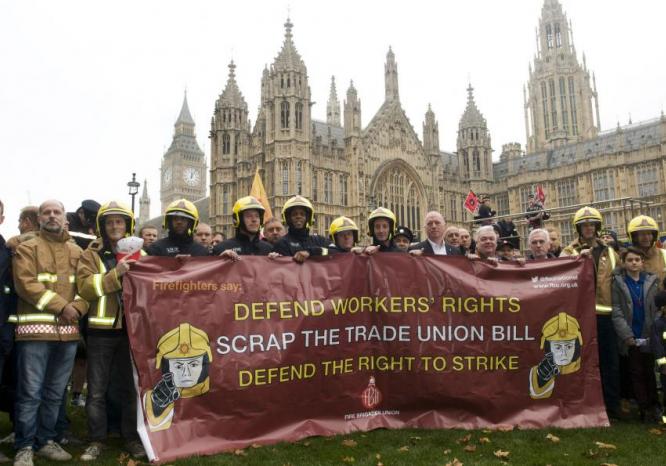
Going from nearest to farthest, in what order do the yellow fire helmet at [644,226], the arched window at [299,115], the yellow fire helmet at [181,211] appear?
the yellow fire helmet at [181,211], the yellow fire helmet at [644,226], the arched window at [299,115]

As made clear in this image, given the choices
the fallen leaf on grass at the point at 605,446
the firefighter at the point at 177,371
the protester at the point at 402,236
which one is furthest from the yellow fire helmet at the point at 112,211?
the fallen leaf on grass at the point at 605,446

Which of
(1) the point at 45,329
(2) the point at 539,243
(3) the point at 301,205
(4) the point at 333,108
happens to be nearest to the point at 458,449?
(2) the point at 539,243

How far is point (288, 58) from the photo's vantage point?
44781 millimetres

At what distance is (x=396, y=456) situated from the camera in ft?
18.5

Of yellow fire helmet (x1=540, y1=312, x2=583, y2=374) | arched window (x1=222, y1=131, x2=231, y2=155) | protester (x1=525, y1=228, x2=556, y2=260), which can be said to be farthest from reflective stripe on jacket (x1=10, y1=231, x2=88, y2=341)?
arched window (x1=222, y1=131, x2=231, y2=155)

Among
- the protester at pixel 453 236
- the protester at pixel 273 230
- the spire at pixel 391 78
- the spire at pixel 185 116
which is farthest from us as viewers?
the spire at pixel 185 116

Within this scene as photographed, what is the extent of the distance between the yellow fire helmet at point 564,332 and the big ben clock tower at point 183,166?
121604 millimetres

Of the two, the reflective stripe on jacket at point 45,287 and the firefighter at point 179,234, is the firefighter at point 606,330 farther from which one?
the reflective stripe on jacket at point 45,287

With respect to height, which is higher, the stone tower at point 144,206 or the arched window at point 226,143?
the stone tower at point 144,206

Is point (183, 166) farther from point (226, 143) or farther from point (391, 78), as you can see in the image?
point (391, 78)

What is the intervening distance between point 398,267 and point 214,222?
40.0m

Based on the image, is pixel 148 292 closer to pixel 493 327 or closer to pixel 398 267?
pixel 398 267

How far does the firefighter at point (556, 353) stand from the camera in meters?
6.96

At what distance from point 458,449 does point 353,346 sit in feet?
5.55
